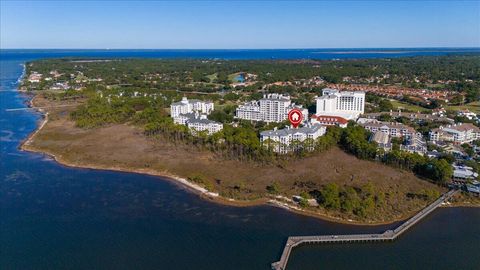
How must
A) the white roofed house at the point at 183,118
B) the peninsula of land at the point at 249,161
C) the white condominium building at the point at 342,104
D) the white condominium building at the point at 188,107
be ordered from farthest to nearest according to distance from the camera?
the white condominium building at the point at 342,104 < the white condominium building at the point at 188,107 < the white roofed house at the point at 183,118 < the peninsula of land at the point at 249,161

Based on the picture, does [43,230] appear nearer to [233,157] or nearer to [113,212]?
[113,212]

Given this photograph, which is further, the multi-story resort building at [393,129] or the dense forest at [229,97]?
the multi-story resort building at [393,129]

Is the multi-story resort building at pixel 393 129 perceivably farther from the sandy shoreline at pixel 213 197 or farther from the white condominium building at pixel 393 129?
the sandy shoreline at pixel 213 197

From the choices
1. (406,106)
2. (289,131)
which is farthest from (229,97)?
(289,131)

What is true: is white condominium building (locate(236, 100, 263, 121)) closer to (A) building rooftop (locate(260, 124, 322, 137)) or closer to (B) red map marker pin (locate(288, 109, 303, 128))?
(B) red map marker pin (locate(288, 109, 303, 128))

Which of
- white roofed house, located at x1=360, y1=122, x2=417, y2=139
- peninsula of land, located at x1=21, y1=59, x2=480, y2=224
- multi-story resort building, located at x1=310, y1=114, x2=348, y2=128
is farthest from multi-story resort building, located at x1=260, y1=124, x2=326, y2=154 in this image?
white roofed house, located at x1=360, y1=122, x2=417, y2=139

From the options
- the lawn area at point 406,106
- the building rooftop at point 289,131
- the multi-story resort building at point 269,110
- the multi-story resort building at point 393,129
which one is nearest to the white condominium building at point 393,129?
the multi-story resort building at point 393,129

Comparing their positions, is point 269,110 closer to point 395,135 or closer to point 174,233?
point 395,135
